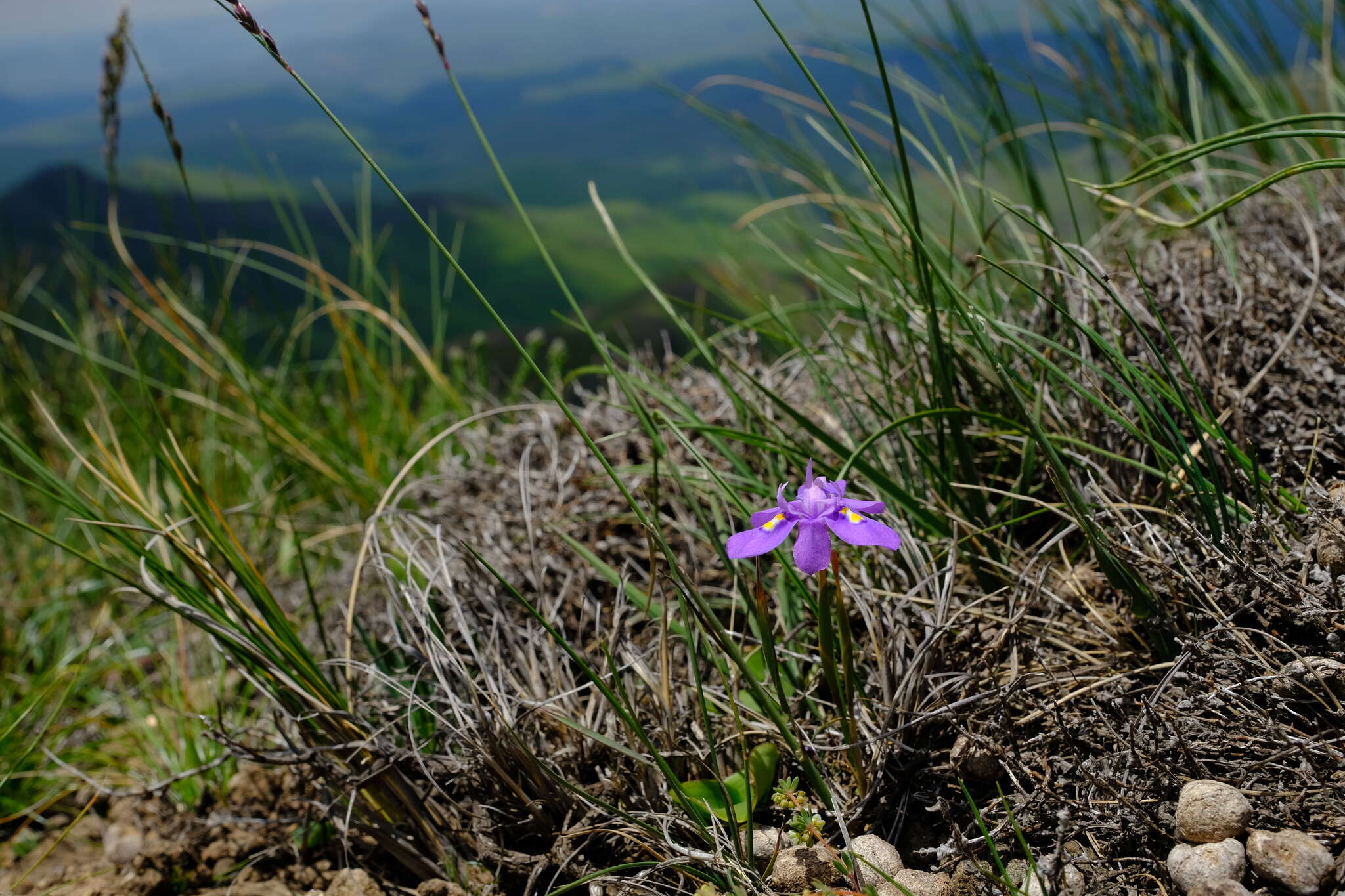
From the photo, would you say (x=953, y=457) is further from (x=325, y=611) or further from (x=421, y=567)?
(x=325, y=611)

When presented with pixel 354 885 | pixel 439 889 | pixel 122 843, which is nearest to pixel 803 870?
pixel 439 889

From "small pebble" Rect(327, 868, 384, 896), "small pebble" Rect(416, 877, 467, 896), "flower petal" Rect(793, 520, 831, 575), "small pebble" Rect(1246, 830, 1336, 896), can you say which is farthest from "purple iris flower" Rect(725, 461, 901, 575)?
"small pebble" Rect(327, 868, 384, 896)

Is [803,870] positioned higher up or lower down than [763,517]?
lower down

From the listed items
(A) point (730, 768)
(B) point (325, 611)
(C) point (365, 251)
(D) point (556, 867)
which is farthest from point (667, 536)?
(C) point (365, 251)

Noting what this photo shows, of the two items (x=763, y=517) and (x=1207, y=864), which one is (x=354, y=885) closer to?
(x=763, y=517)

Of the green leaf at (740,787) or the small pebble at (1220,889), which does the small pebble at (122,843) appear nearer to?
the green leaf at (740,787)
